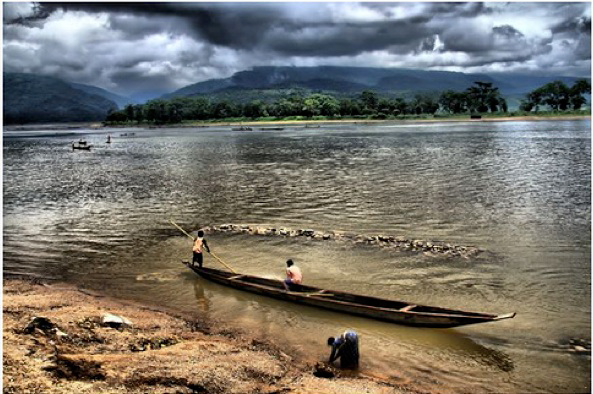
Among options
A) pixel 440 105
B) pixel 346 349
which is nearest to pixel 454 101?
pixel 440 105

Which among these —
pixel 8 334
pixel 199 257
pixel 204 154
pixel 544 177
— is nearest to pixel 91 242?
pixel 199 257

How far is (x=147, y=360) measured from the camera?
1066 centimetres

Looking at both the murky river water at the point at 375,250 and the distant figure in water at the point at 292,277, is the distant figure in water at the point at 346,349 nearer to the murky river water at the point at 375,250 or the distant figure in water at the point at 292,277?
the murky river water at the point at 375,250

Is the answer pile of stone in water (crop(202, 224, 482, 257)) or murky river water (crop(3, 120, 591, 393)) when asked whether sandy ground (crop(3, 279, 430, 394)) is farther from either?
pile of stone in water (crop(202, 224, 482, 257))

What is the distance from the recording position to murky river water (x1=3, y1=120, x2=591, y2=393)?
12328 millimetres

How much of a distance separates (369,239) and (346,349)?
1076 cm

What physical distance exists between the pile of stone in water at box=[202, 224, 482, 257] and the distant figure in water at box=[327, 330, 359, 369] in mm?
9376

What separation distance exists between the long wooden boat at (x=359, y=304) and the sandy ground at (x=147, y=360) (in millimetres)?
2324

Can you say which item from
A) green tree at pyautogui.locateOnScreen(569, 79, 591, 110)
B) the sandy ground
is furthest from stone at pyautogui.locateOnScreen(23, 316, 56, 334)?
green tree at pyautogui.locateOnScreen(569, 79, 591, 110)

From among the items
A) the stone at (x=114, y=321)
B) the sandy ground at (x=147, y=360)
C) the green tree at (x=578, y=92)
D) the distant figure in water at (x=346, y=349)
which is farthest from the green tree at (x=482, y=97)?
the stone at (x=114, y=321)

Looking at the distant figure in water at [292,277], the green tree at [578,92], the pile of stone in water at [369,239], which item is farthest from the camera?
the green tree at [578,92]

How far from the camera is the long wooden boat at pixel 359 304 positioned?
12445 millimetres

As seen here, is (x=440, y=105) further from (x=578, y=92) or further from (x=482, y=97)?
(x=578, y=92)

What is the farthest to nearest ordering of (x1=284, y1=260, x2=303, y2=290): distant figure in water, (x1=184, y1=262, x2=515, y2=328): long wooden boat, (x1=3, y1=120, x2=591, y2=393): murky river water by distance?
(x1=284, y1=260, x2=303, y2=290): distant figure in water < (x1=184, y1=262, x2=515, y2=328): long wooden boat < (x1=3, y1=120, x2=591, y2=393): murky river water
